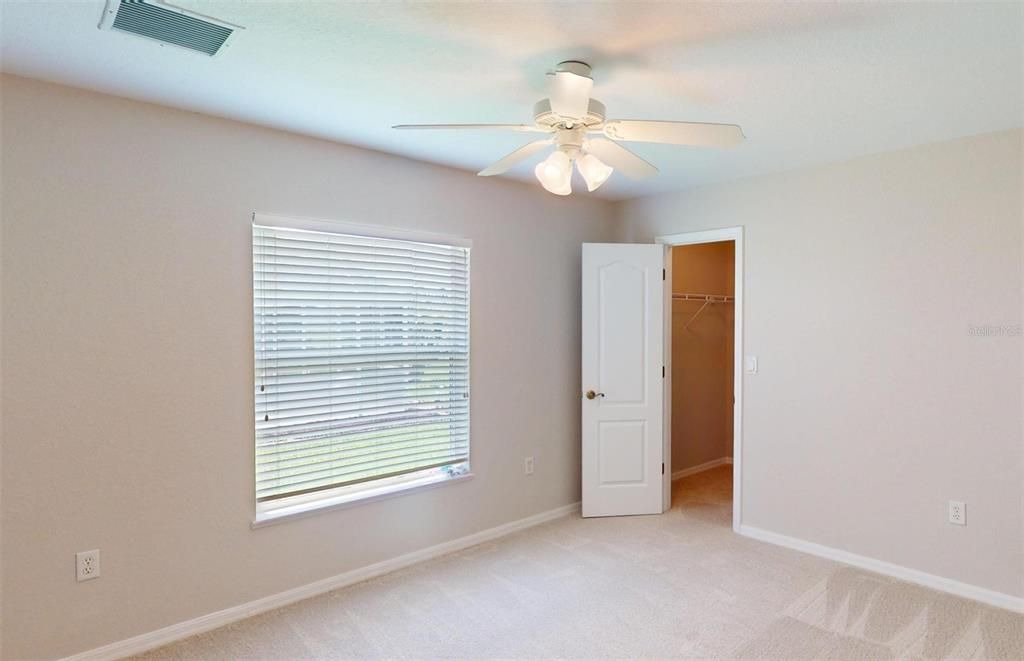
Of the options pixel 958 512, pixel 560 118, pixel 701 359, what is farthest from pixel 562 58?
pixel 701 359

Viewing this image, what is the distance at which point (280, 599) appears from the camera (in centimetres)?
299

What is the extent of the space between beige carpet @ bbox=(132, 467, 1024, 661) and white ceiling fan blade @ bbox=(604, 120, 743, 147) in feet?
6.91

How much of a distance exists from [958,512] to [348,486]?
3295mm

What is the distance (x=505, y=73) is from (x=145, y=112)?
5.32 feet

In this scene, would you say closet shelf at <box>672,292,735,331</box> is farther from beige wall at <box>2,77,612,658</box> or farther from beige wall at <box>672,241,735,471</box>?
beige wall at <box>2,77,612,658</box>

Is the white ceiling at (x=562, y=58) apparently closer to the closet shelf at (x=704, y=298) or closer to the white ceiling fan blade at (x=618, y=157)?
the white ceiling fan blade at (x=618, y=157)

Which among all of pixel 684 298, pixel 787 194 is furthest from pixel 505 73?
pixel 684 298

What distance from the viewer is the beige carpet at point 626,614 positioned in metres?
2.57

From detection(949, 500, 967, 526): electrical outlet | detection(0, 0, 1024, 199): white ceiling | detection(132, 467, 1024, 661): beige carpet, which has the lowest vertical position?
detection(132, 467, 1024, 661): beige carpet

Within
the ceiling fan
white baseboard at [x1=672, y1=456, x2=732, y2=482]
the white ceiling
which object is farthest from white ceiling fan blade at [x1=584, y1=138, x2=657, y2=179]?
white baseboard at [x1=672, y1=456, x2=732, y2=482]

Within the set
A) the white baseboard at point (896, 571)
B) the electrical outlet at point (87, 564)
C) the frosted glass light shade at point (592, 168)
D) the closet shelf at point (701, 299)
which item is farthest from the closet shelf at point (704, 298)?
the electrical outlet at point (87, 564)

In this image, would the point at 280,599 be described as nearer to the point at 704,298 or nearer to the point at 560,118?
the point at 560,118

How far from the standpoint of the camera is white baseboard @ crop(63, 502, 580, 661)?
2.53 meters

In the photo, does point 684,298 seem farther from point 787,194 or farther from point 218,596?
point 218,596
